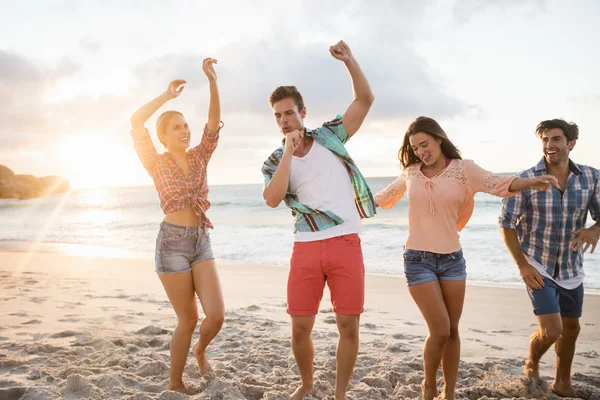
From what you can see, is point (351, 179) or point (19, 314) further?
point (19, 314)

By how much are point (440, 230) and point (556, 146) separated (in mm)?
1252

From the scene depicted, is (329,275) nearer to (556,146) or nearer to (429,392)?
(429,392)

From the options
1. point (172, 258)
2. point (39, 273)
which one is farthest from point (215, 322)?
point (39, 273)

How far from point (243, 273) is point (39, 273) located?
3.84 meters

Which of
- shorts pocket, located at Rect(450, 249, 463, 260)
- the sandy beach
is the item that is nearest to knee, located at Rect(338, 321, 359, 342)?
the sandy beach

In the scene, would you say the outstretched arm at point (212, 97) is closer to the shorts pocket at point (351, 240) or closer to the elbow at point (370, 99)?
the elbow at point (370, 99)

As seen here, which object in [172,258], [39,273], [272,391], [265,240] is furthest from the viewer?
[265,240]

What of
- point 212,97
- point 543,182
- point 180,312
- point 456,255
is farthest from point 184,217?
point 543,182

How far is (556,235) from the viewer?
13.1 feet

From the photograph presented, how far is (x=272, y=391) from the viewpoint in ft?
13.1

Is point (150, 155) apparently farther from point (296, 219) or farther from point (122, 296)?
point (122, 296)

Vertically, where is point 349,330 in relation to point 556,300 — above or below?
below

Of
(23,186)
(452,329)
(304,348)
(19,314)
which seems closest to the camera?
(452,329)

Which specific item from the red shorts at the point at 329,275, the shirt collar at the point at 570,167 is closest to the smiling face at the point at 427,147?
the red shorts at the point at 329,275
